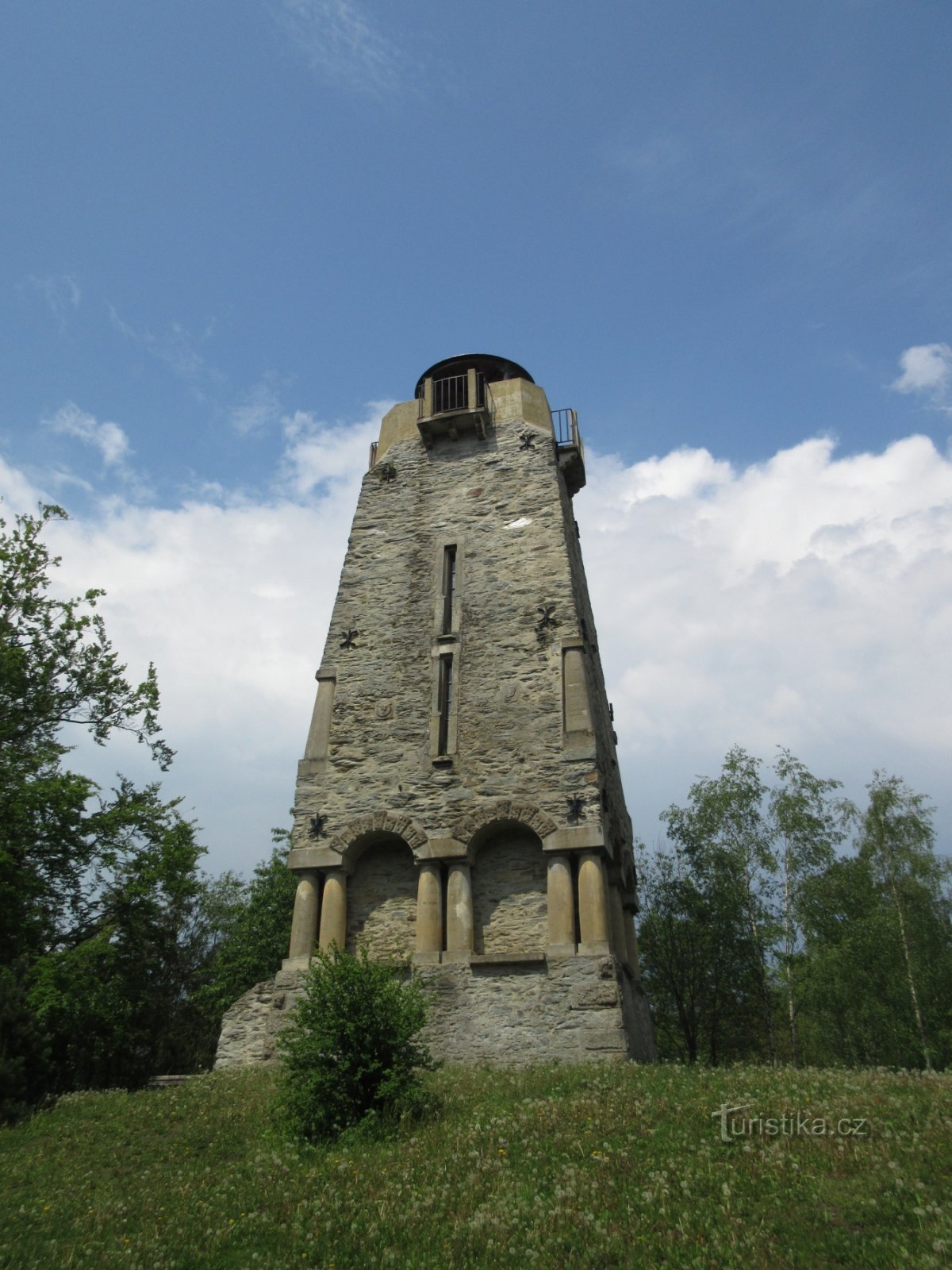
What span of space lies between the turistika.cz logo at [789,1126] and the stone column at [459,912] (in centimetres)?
659

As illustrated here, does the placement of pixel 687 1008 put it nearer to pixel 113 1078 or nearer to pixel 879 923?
pixel 879 923

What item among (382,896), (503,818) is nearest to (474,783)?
(503,818)

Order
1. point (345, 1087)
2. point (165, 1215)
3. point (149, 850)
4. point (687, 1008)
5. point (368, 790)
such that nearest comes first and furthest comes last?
1. point (165, 1215)
2. point (345, 1087)
3. point (368, 790)
4. point (149, 850)
5. point (687, 1008)

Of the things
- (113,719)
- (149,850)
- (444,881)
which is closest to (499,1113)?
(444,881)

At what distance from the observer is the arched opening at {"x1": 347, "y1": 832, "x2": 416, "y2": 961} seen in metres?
15.5

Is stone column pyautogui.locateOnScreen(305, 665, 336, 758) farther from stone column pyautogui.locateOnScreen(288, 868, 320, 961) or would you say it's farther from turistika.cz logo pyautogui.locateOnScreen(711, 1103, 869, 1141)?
turistika.cz logo pyautogui.locateOnScreen(711, 1103, 869, 1141)

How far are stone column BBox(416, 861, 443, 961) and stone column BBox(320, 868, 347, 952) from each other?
1471mm

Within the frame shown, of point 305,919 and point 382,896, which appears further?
point 382,896

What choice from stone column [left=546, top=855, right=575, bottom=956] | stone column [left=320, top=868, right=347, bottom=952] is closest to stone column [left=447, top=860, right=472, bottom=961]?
stone column [left=546, top=855, right=575, bottom=956]

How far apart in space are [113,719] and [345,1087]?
1457cm

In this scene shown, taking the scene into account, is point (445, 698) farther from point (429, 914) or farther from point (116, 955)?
point (116, 955)

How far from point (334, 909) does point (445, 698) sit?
448cm

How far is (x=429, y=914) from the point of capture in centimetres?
1495

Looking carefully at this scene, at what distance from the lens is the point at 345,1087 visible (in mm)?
9977
